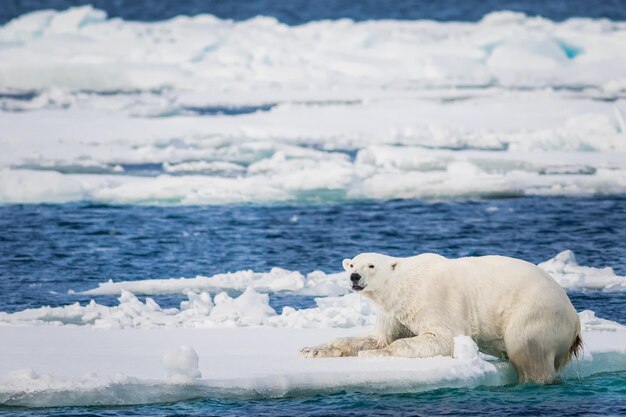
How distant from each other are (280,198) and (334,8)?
43.3 meters

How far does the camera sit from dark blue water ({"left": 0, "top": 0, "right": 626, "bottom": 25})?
5462 cm

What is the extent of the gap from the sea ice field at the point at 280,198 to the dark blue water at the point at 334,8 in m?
21.1

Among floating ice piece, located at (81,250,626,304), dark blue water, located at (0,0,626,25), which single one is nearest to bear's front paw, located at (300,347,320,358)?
floating ice piece, located at (81,250,626,304)

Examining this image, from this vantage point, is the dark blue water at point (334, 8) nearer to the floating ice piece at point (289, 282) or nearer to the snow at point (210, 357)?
the floating ice piece at point (289, 282)

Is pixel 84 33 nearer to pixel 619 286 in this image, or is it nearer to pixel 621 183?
pixel 621 183

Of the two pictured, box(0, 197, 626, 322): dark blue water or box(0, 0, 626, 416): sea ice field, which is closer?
box(0, 0, 626, 416): sea ice field

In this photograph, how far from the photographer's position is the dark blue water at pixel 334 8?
2151 inches

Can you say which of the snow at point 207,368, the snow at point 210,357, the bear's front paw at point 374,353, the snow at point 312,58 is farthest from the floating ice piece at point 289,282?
the snow at point 312,58

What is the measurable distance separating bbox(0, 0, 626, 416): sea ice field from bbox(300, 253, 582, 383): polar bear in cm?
17

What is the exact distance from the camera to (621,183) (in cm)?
1788

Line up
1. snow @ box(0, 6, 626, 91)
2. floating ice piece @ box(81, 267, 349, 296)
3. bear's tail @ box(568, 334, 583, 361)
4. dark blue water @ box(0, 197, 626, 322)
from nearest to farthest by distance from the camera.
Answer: bear's tail @ box(568, 334, 583, 361) < floating ice piece @ box(81, 267, 349, 296) < dark blue water @ box(0, 197, 626, 322) < snow @ box(0, 6, 626, 91)

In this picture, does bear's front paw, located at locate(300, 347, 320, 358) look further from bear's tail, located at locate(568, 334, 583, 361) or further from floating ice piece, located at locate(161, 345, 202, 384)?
bear's tail, located at locate(568, 334, 583, 361)

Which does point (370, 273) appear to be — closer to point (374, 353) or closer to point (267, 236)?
point (374, 353)

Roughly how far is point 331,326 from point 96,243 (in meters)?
6.20
